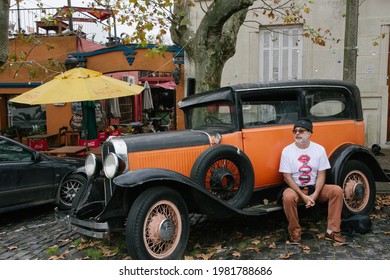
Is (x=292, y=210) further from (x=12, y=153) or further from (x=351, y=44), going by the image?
→ (x=12, y=153)

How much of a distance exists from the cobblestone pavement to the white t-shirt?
2.38 feet

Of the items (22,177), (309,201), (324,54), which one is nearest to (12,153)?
(22,177)

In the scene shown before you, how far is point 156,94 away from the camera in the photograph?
67.8 feet

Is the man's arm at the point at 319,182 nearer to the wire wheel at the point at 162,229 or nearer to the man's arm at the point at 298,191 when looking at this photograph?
the man's arm at the point at 298,191

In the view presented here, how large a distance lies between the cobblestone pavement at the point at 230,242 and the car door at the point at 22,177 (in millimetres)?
399

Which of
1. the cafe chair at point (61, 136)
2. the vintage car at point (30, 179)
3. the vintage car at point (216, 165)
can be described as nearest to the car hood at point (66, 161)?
the vintage car at point (30, 179)

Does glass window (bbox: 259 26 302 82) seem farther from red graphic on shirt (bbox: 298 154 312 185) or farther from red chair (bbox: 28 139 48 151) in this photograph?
red graphic on shirt (bbox: 298 154 312 185)

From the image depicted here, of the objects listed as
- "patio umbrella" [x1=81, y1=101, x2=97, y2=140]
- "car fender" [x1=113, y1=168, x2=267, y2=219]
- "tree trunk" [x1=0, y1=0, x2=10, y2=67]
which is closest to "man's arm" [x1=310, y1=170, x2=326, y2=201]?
"car fender" [x1=113, y1=168, x2=267, y2=219]

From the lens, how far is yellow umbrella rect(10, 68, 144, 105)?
6.53m

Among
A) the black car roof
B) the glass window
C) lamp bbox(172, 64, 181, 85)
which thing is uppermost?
the glass window

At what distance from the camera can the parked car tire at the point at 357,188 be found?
16.5ft

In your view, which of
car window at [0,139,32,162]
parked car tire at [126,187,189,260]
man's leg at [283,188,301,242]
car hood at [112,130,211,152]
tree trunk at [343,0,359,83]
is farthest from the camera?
tree trunk at [343,0,359,83]

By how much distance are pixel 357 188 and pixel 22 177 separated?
4.71 meters
